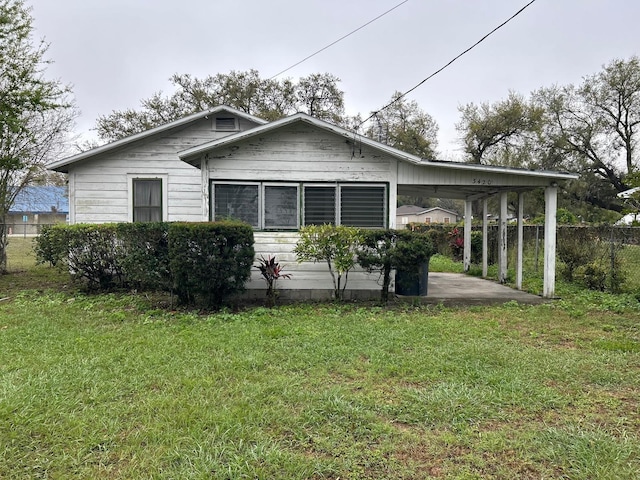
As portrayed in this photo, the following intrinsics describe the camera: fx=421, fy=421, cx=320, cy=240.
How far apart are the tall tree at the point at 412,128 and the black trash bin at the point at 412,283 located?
26.9 meters

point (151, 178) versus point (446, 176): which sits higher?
point (151, 178)

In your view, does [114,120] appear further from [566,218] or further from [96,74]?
[566,218]

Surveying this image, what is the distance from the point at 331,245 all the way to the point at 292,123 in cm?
233

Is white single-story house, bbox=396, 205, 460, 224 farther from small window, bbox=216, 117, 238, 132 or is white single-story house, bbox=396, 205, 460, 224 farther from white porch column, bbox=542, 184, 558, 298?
white porch column, bbox=542, 184, 558, 298

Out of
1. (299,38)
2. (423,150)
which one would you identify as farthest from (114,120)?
(423,150)

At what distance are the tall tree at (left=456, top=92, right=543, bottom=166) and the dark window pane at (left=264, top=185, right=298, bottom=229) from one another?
2589cm

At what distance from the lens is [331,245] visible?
7.30m

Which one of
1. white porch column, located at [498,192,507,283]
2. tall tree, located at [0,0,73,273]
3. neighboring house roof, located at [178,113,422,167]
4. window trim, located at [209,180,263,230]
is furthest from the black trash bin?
tall tree, located at [0,0,73,273]

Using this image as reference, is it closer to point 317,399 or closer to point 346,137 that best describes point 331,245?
point 346,137

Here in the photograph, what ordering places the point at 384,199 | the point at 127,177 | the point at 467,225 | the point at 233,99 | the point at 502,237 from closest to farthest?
the point at 384,199 → the point at 127,177 → the point at 502,237 → the point at 467,225 → the point at 233,99

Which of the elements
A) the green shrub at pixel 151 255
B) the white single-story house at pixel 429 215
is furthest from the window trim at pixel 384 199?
the white single-story house at pixel 429 215

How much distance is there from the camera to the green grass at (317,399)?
2545 millimetres

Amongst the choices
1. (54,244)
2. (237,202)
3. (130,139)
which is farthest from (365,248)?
(54,244)

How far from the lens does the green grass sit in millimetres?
2545
